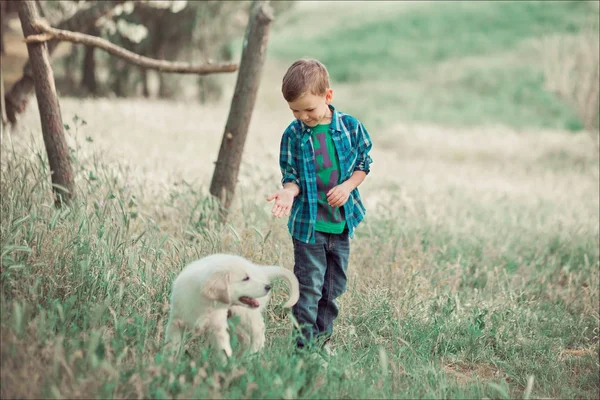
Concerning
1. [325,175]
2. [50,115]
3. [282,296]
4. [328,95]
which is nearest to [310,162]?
[325,175]

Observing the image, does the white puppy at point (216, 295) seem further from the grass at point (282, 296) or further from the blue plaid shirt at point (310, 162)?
the blue plaid shirt at point (310, 162)

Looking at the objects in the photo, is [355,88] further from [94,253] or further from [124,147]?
[94,253]

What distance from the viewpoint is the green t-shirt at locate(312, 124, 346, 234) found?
3887mm

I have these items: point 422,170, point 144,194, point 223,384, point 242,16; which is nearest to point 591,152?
point 422,170

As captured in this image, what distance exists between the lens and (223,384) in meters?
3.05

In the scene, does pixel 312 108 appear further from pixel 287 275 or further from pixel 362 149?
pixel 287 275

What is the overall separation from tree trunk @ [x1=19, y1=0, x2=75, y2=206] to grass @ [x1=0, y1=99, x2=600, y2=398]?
17cm

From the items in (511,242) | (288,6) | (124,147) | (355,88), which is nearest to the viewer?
(511,242)

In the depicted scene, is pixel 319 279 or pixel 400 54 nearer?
pixel 319 279

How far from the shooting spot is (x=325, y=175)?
3896mm

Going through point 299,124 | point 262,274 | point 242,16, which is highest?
point 242,16

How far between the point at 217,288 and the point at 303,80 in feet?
4.10

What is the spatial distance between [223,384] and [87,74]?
17294 mm

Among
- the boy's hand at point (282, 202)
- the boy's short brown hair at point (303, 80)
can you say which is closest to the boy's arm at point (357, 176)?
the boy's hand at point (282, 202)
